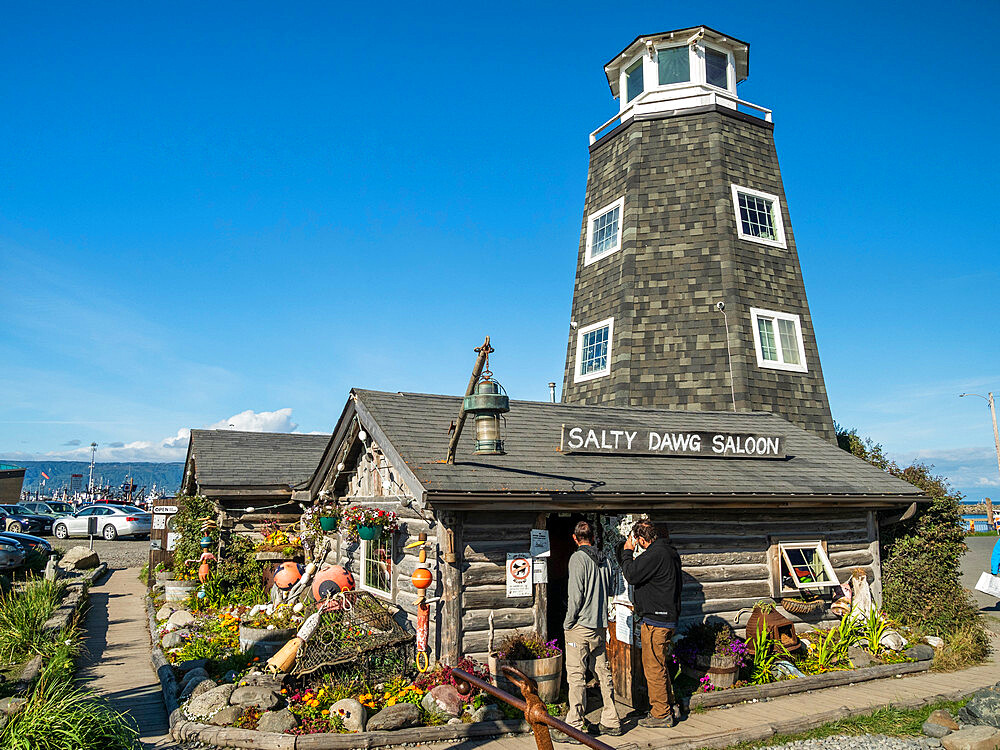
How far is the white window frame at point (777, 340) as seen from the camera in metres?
19.7

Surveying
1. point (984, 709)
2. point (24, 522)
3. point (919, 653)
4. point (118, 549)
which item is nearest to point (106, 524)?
point (24, 522)

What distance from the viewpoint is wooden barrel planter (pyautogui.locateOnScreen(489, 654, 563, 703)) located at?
9039 millimetres

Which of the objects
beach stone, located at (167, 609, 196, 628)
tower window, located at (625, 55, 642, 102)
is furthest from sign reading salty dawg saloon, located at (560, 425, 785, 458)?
tower window, located at (625, 55, 642, 102)

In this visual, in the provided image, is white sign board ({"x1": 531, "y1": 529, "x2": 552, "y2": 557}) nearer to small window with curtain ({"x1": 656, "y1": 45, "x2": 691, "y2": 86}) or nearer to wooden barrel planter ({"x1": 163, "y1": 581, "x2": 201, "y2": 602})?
wooden barrel planter ({"x1": 163, "y1": 581, "x2": 201, "y2": 602})

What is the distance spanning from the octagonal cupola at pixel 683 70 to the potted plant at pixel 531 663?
18193 mm

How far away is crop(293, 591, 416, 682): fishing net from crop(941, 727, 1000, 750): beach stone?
6427 mm

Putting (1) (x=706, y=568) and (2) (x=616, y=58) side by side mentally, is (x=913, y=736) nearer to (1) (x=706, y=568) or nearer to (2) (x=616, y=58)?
(1) (x=706, y=568)

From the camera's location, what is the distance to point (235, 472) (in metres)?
18.5

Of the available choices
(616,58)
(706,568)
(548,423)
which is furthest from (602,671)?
(616,58)

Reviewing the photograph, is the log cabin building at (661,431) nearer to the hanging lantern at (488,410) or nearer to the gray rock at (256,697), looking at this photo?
the hanging lantern at (488,410)

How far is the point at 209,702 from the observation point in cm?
850

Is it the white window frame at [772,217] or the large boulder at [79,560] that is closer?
the white window frame at [772,217]

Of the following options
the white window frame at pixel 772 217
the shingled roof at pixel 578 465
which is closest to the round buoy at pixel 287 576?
the shingled roof at pixel 578 465

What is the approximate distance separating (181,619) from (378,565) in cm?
448
